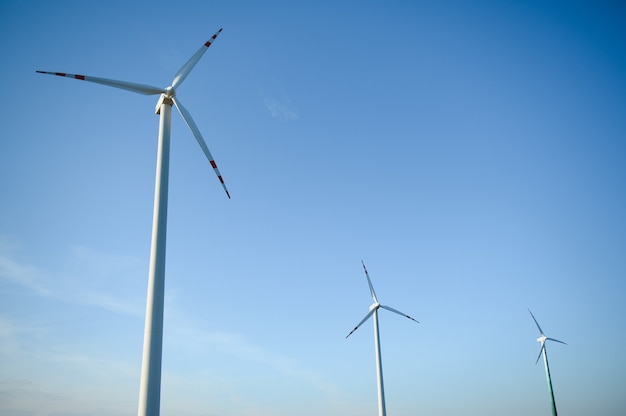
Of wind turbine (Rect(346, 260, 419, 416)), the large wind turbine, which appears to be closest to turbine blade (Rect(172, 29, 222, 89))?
the large wind turbine

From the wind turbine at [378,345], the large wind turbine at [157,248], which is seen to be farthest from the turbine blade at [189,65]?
the wind turbine at [378,345]

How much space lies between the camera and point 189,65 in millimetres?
34781

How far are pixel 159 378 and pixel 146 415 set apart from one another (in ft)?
5.90

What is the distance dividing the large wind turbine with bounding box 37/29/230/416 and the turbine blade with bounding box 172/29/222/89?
0.08 m

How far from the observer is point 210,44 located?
3550cm

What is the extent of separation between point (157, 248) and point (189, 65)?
711 inches

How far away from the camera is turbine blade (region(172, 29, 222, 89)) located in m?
32.2

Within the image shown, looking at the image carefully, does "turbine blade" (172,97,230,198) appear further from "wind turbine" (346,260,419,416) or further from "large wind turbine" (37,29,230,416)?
"wind turbine" (346,260,419,416)

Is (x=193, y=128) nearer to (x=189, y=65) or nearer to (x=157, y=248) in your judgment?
(x=189, y=65)

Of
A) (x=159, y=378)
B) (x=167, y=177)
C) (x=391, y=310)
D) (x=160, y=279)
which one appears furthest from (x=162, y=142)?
(x=391, y=310)

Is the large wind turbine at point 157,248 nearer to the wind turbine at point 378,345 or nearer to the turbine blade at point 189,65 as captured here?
the turbine blade at point 189,65

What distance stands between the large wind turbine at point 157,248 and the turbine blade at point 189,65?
0.25 feet

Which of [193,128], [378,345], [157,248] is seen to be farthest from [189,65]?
[378,345]

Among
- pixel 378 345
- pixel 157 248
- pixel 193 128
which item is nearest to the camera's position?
pixel 157 248
